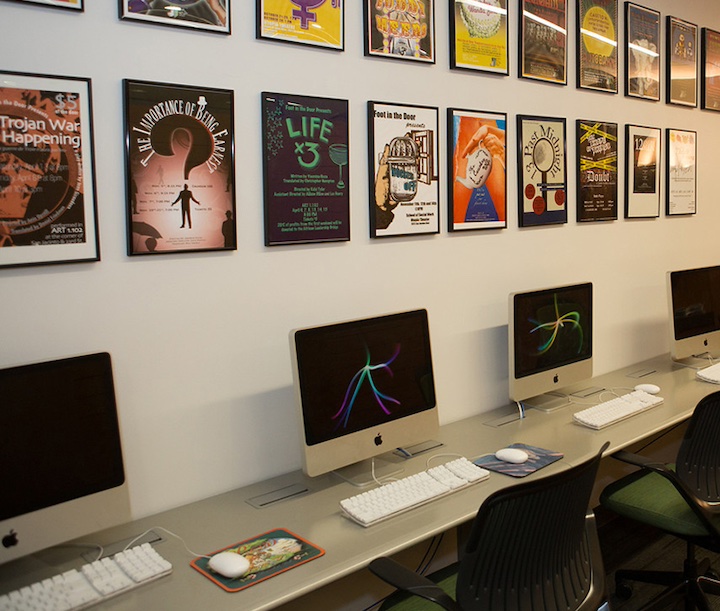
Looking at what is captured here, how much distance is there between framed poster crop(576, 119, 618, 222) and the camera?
336 centimetres

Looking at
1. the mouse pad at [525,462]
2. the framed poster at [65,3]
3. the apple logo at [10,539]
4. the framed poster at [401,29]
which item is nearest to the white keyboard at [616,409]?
the mouse pad at [525,462]

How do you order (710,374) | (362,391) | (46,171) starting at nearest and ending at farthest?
1. (46,171)
2. (362,391)
3. (710,374)

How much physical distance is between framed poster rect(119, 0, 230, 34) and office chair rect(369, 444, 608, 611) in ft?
4.94

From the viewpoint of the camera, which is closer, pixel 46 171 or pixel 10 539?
pixel 10 539

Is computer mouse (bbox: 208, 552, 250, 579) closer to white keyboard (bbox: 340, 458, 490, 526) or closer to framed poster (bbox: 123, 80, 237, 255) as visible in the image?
white keyboard (bbox: 340, 458, 490, 526)

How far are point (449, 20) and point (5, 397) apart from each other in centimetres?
205

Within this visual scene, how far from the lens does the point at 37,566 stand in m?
1.75

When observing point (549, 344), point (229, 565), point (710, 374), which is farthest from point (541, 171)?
point (229, 565)

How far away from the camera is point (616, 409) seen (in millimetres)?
2838

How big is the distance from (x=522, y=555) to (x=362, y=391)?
27.6 inches

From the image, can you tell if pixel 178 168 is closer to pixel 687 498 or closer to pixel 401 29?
pixel 401 29

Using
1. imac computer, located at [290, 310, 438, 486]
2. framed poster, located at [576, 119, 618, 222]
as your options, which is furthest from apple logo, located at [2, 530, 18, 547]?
framed poster, located at [576, 119, 618, 222]

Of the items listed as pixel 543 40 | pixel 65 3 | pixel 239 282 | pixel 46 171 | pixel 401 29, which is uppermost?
pixel 543 40

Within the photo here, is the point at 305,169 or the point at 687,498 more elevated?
the point at 305,169
